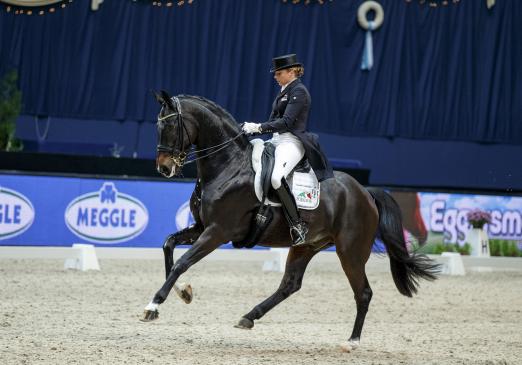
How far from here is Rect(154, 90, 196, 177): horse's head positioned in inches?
255

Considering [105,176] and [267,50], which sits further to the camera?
[267,50]

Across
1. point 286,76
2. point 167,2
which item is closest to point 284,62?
point 286,76

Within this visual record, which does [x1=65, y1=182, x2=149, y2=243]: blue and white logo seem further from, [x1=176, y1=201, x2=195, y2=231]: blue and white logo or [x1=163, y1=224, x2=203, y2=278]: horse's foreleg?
[x1=163, y1=224, x2=203, y2=278]: horse's foreleg

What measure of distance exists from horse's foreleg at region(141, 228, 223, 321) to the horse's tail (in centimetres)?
170

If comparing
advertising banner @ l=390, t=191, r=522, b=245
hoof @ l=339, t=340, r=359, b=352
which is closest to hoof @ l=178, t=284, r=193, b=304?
hoof @ l=339, t=340, r=359, b=352

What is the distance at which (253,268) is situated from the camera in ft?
44.1

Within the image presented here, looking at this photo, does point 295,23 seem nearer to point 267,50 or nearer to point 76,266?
point 267,50

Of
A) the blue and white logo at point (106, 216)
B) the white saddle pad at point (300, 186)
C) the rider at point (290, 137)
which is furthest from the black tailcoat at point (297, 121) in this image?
the blue and white logo at point (106, 216)

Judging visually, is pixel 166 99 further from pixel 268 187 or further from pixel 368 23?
pixel 368 23

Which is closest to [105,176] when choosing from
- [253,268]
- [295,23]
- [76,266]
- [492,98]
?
[76,266]

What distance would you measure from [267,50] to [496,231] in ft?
18.8

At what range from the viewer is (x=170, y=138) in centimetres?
651

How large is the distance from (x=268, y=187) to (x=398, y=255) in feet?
4.75

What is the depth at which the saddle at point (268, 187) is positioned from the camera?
22.2 feet
